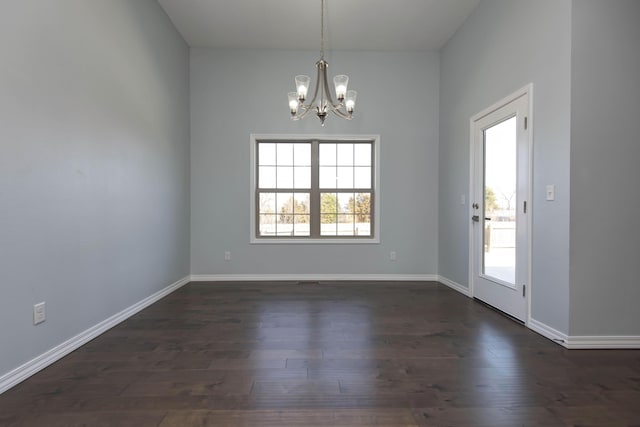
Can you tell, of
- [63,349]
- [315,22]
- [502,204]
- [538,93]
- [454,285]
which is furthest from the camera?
[454,285]

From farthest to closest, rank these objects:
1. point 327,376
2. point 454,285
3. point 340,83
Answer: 1. point 454,285
2. point 340,83
3. point 327,376

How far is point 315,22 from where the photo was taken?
12.9 ft

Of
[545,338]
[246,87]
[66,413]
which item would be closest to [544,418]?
[545,338]

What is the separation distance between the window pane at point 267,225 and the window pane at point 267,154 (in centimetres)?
80

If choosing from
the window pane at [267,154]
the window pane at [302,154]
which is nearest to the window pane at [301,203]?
the window pane at [302,154]

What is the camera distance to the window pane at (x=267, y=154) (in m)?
4.77

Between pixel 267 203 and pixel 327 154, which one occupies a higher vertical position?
pixel 327 154

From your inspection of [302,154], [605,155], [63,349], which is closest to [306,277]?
[302,154]

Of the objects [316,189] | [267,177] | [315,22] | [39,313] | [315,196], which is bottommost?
[39,313]

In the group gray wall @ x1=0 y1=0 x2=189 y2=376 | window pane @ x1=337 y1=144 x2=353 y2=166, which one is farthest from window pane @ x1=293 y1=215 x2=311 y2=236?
gray wall @ x1=0 y1=0 x2=189 y2=376

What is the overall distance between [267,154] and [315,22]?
5.99 ft

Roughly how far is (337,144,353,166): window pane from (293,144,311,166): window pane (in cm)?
45

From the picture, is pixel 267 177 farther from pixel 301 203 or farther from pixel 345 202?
pixel 345 202

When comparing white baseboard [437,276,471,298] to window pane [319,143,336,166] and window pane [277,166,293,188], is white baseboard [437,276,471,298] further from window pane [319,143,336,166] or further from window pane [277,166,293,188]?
window pane [277,166,293,188]
